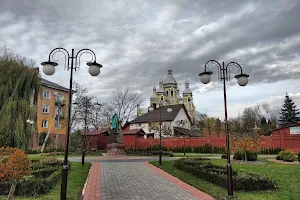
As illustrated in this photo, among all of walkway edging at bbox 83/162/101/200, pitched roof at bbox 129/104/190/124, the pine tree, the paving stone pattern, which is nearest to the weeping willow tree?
walkway edging at bbox 83/162/101/200

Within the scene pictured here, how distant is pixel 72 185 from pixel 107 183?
1.32m

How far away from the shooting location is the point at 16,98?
16250mm

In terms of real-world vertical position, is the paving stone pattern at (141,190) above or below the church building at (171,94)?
below

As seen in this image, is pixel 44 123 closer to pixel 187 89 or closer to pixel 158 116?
pixel 158 116

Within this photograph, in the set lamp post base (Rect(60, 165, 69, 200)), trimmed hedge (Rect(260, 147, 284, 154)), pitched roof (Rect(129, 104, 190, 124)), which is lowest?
trimmed hedge (Rect(260, 147, 284, 154))

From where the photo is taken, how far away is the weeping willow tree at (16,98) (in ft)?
51.3

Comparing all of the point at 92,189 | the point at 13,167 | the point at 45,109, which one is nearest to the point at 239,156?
the point at 92,189

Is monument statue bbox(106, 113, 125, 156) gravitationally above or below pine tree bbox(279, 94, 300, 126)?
below

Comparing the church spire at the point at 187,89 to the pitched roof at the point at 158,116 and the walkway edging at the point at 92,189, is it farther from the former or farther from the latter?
the walkway edging at the point at 92,189

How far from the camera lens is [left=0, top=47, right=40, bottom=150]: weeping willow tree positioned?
51.3 ft

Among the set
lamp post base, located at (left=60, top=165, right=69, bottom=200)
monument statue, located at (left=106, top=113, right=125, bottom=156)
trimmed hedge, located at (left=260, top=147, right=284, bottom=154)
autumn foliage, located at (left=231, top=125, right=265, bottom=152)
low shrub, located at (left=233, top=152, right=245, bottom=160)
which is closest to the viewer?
lamp post base, located at (left=60, top=165, right=69, bottom=200)

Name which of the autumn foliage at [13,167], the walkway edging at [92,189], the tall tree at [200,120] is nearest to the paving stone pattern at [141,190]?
the walkway edging at [92,189]

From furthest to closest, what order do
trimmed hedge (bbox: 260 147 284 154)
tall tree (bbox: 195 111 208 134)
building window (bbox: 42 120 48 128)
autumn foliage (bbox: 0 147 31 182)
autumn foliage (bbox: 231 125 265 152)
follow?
1. tall tree (bbox: 195 111 208 134)
2. building window (bbox: 42 120 48 128)
3. trimmed hedge (bbox: 260 147 284 154)
4. autumn foliage (bbox: 231 125 265 152)
5. autumn foliage (bbox: 0 147 31 182)

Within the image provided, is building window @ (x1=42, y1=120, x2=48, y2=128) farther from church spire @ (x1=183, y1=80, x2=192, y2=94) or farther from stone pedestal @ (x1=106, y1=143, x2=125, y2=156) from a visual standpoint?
church spire @ (x1=183, y1=80, x2=192, y2=94)
